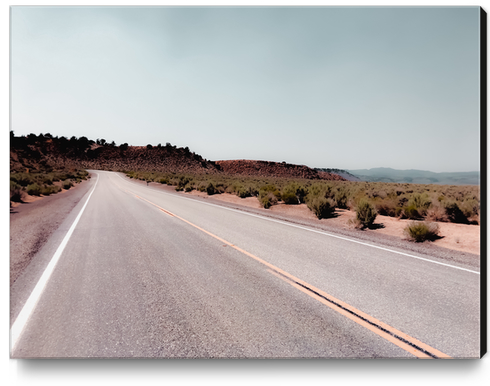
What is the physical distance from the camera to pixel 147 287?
4.40 meters

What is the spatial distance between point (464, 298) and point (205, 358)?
402 centimetres

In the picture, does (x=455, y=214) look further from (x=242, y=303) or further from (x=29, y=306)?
(x=29, y=306)

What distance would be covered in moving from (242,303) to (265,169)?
123594mm

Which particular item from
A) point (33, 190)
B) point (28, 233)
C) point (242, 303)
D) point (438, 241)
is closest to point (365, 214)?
point (438, 241)

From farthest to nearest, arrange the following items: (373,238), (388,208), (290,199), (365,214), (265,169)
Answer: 1. (265,169)
2. (290,199)
3. (388,208)
4. (365,214)
5. (373,238)

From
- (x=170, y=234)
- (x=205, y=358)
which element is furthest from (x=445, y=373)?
(x=170, y=234)

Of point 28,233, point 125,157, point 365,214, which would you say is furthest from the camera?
point 125,157

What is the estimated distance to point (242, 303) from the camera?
12.7 ft

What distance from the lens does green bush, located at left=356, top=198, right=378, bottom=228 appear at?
1049 cm

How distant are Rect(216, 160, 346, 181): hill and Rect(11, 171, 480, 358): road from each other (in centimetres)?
11419

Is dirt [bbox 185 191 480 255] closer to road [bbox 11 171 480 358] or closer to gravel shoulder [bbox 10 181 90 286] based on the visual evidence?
road [bbox 11 171 480 358]

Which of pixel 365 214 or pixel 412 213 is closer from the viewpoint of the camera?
pixel 365 214

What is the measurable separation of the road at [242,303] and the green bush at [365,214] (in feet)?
12.5

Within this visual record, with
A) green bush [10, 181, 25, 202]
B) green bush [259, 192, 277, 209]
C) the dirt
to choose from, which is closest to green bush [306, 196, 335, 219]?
the dirt
